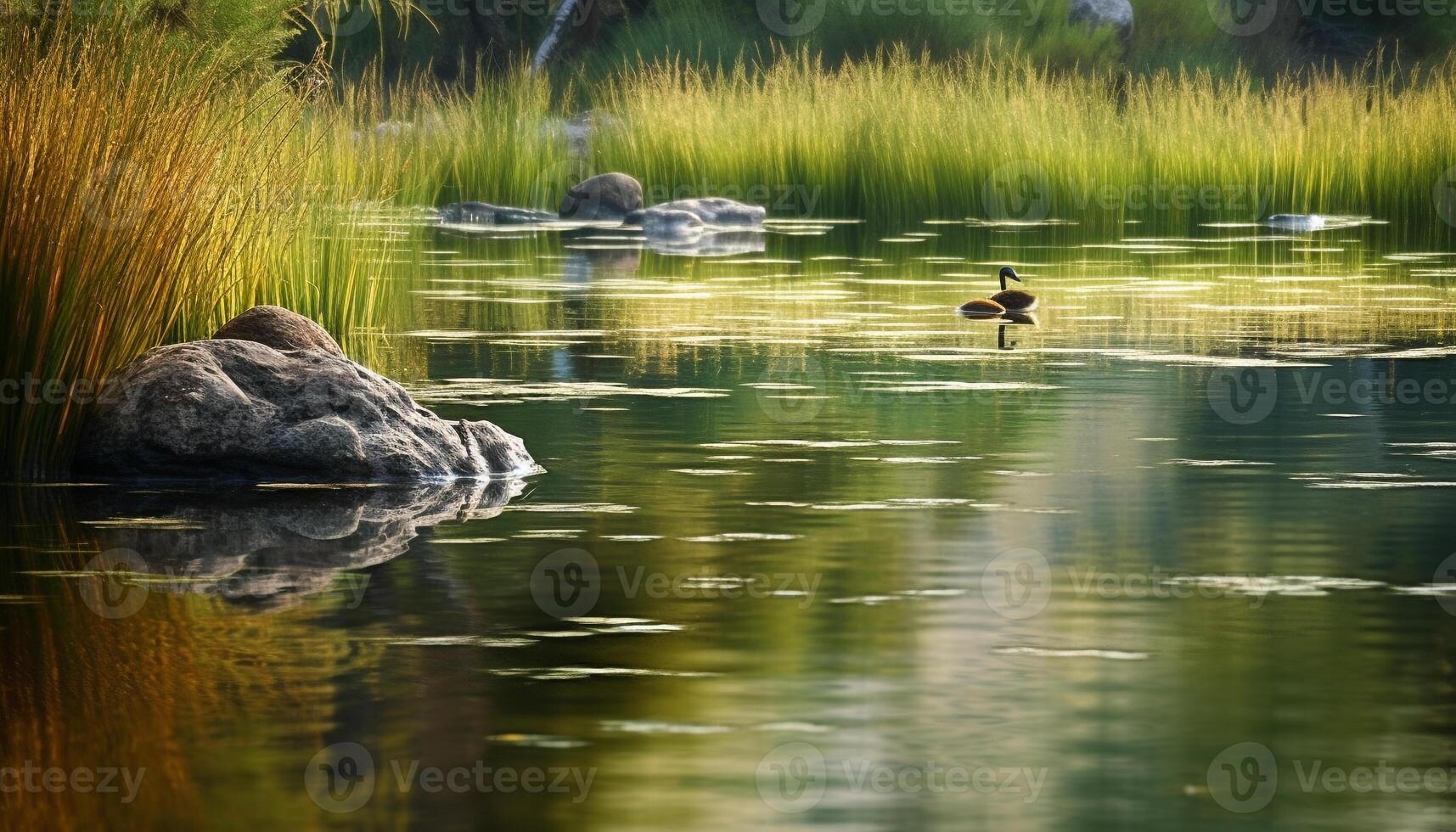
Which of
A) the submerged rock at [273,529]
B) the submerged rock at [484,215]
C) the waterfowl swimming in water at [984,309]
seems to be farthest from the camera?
the submerged rock at [484,215]

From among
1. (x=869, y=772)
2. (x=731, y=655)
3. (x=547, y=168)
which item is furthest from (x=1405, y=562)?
(x=547, y=168)

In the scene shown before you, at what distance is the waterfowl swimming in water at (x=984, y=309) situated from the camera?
54.0 ft

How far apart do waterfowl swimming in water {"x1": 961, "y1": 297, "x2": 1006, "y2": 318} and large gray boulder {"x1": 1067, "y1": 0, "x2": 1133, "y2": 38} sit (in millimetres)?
27589

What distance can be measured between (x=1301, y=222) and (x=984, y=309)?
35.2 feet

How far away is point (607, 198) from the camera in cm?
2856

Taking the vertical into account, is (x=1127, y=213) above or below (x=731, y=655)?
above

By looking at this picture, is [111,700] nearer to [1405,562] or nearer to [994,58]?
[1405,562]

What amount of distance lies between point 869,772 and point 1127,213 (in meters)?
22.1

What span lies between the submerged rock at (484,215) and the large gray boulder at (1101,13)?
57.6 ft

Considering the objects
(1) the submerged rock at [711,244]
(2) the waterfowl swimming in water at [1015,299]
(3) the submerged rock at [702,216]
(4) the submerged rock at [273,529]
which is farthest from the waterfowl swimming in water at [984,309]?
(3) the submerged rock at [702,216]

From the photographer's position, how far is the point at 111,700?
598 cm

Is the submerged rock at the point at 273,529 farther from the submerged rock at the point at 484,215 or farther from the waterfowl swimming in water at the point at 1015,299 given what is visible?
the submerged rock at the point at 484,215

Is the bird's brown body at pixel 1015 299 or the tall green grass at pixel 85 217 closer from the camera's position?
the tall green grass at pixel 85 217

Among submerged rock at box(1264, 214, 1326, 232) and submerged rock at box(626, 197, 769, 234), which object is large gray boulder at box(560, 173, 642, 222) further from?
submerged rock at box(1264, 214, 1326, 232)
